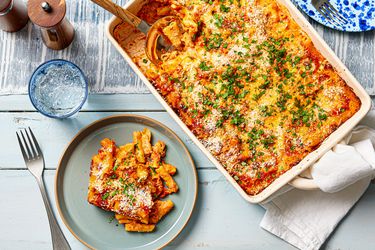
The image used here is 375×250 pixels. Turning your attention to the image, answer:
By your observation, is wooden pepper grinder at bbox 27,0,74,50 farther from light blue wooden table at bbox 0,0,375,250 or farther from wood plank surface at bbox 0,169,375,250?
wood plank surface at bbox 0,169,375,250

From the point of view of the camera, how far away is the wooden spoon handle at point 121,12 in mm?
2525

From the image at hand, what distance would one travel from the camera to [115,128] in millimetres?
2924

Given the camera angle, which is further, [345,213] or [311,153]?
[345,213]

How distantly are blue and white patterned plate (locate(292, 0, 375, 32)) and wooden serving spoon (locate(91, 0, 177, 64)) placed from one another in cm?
77

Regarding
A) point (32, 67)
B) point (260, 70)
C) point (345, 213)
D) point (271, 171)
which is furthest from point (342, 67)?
point (32, 67)

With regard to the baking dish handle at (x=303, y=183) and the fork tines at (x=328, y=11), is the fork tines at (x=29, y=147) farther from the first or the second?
the fork tines at (x=328, y=11)

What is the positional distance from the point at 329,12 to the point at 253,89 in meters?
0.68

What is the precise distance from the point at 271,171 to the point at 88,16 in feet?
4.54

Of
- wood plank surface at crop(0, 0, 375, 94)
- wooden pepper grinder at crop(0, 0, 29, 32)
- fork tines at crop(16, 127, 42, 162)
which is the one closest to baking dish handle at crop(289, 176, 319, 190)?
wood plank surface at crop(0, 0, 375, 94)

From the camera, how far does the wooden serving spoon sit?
261cm

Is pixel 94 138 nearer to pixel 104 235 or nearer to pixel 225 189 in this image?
pixel 104 235

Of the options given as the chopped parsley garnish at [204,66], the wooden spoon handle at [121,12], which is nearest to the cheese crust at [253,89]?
the chopped parsley garnish at [204,66]

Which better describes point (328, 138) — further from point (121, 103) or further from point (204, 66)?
point (121, 103)

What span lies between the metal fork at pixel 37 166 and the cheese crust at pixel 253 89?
0.83m
